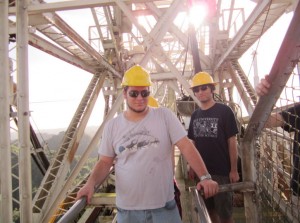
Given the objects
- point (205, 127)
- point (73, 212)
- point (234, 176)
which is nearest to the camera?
point (73, 212)

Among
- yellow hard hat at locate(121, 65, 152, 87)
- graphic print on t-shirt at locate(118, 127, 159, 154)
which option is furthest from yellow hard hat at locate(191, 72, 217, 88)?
graphic print on t-shirt at locate(118, 127, 159, 154)

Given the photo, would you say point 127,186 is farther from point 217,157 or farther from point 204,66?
point 204,66

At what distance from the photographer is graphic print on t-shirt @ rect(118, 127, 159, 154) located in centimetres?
245

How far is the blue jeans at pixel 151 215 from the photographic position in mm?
2395

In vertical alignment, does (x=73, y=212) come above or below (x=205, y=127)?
below

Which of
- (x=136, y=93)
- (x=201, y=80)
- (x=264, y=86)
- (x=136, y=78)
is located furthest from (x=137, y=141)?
(x=201, y=80)

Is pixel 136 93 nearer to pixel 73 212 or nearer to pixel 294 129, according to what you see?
pixel 73 212

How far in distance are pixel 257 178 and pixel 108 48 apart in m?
7.48

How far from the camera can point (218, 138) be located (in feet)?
11.5

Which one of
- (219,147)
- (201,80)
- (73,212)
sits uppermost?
(201,80)

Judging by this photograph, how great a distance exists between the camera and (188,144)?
244 cm

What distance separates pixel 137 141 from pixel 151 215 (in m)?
0.63

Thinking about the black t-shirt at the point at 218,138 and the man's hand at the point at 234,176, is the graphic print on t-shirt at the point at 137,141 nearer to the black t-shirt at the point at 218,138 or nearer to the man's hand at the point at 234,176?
the black t-shirt at the point at 218,138

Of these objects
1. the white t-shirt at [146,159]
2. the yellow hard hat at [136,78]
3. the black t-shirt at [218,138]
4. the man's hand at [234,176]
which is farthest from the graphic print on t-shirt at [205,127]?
the yellow hard hat at [136,78]
